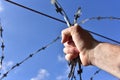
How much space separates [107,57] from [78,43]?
31 cm

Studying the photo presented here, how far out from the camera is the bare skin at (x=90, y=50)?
299 centimetres

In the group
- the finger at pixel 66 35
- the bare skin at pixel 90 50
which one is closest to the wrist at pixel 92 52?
the bare skin at pixel 90 50

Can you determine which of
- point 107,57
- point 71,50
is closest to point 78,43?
point 71,50

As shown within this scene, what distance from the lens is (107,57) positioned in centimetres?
306

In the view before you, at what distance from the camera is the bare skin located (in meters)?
2.99

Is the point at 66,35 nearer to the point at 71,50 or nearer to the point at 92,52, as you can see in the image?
the point at 71,50

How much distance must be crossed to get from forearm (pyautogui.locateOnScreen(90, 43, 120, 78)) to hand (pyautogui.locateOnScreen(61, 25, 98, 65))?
6 cm

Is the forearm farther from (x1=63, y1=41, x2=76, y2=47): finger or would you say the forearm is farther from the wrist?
(x1=63, y1=41, x2=76, y2=47): finger

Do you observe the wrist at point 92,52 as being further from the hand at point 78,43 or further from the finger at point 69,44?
the finger at point 69,44

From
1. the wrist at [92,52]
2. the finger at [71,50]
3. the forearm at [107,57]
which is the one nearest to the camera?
the forearm at [107,57]

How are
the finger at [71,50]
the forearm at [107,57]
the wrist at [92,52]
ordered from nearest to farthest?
the forearm at [107,57]
the wrist at [92,52]
the finger at [71,50]

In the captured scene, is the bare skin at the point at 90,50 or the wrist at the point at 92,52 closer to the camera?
the bare skin at the point at 90,50

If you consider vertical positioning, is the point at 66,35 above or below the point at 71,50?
above

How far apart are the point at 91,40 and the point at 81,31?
123 millimetres
